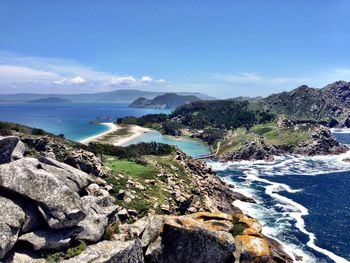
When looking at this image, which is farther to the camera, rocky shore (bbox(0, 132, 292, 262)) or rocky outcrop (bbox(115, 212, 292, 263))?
rocky outcrop (bbox(115, 212, 292, 263))

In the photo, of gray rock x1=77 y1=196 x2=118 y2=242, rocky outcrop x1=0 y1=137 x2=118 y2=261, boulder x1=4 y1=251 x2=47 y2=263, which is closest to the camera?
boulder x1=4 y1=251 x2=47 y2=263

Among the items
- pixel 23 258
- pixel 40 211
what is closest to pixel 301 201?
pixel 40 211

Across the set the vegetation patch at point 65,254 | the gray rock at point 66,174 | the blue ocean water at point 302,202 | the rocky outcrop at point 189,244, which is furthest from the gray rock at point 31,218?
the blue ocean water at point 302,202

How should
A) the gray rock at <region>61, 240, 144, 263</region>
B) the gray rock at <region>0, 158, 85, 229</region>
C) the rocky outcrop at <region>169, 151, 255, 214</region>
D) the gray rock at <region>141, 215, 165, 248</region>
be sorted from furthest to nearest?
1. the rocky outcrop at <region>169, 151, 255, 214</region>
2. the gray rock at <region>141, 215, 165, 248</region>
3. the gray rock at <region>0, 158, 85, 229</region>
4. the gray rock at <region>61, 240, 144, 263</region>

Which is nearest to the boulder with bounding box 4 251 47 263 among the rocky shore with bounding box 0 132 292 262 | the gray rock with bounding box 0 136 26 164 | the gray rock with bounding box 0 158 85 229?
the rocky shore with bounding box 0 132 292 262

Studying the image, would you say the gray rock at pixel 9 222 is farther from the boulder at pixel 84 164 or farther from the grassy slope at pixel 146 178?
the boulder at pixel 84 164

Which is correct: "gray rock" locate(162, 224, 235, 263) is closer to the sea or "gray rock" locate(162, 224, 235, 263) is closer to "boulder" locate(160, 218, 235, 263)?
"boulder" locate(160, 218, 235, 263)
